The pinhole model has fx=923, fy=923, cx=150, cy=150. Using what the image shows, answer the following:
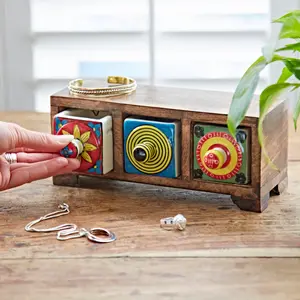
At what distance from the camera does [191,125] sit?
54.5 inches

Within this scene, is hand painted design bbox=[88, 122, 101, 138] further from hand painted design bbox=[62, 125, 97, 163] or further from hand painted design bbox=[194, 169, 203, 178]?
hand painted design bbox=[194, 169, 203, 178]

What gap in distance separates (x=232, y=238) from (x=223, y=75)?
926 millimetres

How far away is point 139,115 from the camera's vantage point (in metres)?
1.43

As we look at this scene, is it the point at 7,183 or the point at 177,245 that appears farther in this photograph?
the point at 7,183

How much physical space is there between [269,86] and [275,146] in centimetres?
22

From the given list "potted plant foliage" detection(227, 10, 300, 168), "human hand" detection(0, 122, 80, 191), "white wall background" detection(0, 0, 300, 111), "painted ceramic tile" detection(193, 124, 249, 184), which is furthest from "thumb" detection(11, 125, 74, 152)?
"white wall background" detection(0, 0, 300, 111)

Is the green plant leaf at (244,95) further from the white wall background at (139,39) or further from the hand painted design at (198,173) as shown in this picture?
the white wall background at (139,39)

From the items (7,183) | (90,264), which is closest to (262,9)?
(7,183)

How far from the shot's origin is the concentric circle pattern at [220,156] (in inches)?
53.6

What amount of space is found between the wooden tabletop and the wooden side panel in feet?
0.12

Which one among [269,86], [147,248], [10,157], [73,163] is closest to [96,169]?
[73,163]

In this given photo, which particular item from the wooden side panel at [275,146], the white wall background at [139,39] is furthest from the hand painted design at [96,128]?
the white wall background at [139,39]

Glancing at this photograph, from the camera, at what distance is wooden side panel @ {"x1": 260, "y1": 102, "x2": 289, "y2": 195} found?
1365mm

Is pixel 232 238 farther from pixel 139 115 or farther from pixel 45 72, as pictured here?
pixel 45 72
